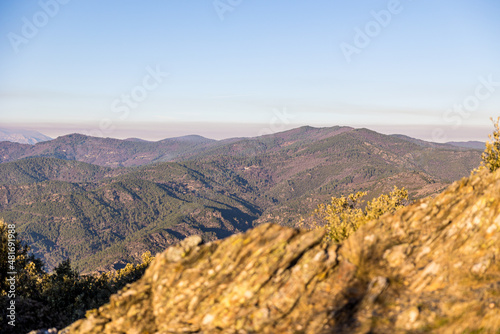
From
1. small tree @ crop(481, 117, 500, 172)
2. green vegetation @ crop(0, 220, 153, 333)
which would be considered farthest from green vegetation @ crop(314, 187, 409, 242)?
green vegetation @ crop(0, 220, 153, 333)

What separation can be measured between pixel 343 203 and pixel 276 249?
40.7 metres

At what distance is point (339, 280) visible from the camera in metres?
25.0

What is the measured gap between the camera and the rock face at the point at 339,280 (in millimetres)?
22078

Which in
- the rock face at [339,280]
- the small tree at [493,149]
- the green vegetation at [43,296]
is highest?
the small tree at [493,149]

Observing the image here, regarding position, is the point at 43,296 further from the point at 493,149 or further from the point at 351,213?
the point at 493,149

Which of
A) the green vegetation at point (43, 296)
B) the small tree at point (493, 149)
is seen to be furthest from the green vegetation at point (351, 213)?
the green vegetation at point (43, 296)

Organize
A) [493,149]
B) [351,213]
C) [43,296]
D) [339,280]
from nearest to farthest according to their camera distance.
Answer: [339,280]
[493,149]
[351,213]
[43,296]

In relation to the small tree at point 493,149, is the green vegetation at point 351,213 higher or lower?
lower

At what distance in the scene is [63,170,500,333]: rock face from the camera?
22078mm

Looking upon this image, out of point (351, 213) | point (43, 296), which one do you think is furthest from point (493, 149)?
point (43, 296)

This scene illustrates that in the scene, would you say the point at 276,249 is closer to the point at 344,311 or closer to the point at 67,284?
the point at 344,311

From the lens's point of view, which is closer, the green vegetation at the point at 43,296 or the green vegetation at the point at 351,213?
the green vegetation at the point at 43,296

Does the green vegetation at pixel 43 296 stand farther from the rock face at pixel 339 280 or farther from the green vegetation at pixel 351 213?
the green vegetation at pixel 351 213

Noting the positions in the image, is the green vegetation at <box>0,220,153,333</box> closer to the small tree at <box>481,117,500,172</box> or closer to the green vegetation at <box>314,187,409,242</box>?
the green vegetation at <box>314,187,409,242</box>
